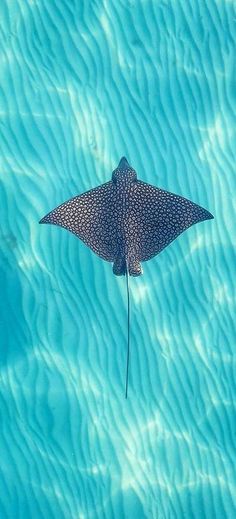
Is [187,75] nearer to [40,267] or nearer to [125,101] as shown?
[125,101]

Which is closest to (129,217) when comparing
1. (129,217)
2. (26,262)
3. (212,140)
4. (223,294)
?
(129,217)

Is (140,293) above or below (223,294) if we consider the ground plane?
above

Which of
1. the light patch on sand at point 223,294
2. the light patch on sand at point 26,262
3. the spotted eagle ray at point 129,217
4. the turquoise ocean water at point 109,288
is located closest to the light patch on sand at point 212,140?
the turquoise ocean water at point 109,288

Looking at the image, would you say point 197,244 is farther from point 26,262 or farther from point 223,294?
point 26,262

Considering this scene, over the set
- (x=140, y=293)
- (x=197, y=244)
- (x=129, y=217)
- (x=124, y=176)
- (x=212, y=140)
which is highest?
(x=212, y=140)

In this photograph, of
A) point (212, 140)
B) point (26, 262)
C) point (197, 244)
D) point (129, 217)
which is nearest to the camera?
point (129, 217)

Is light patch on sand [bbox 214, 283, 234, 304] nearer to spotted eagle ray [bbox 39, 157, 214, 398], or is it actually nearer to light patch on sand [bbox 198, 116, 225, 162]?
spotted eagle ray [bbox 39, 157, 214, 398]

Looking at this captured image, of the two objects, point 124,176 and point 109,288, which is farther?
point 109,288

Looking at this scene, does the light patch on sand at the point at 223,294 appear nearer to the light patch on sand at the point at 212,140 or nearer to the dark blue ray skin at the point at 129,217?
the dark blue ray skin at the point at 129,217
